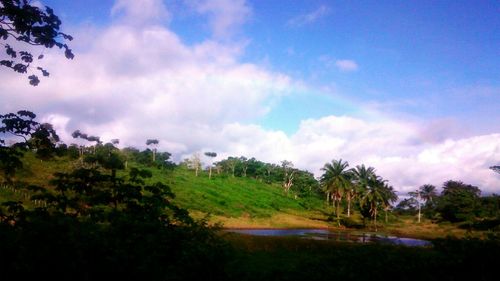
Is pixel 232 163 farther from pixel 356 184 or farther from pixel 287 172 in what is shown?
pixel 356 184

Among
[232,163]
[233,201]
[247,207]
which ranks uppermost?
[232,163]

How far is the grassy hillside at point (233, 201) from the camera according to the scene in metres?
58.5

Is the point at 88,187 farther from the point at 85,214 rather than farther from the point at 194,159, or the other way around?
the point at 194,159

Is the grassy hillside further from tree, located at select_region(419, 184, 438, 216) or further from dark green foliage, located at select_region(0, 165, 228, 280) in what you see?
dark green foliage, located at select_region(0, 165, 228, 280)

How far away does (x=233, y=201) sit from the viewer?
74688 mm

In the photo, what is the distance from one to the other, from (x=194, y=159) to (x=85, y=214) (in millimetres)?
102404

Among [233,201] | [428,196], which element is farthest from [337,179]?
[428,196]

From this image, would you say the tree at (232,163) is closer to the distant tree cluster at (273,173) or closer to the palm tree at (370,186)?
the distant tree cluster at (273,173)

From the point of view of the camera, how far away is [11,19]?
6.40 metres

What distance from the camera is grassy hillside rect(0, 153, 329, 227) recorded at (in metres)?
A: 58.5

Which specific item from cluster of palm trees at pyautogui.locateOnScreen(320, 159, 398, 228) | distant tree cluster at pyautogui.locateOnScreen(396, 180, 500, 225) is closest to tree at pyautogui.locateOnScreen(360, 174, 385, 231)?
cluster of palm trees at pyautogui.locateOnScreen(320, 159, 398, 228)

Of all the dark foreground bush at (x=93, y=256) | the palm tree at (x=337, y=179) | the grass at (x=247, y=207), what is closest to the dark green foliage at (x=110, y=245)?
the dark foreground bush at (x=93, y=256)

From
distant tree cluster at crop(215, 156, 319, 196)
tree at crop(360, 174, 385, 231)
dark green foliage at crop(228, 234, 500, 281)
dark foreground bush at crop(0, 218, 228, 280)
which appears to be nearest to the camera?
dark foreground bush at crop(0, 218, 228, 280)

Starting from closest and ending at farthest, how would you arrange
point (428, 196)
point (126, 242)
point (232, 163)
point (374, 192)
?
point (126, 242)
point (374, 192)
point (428, 196)
point (232, 163)
